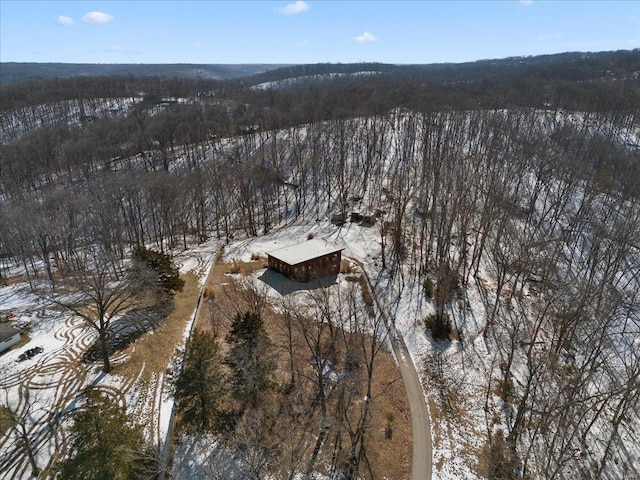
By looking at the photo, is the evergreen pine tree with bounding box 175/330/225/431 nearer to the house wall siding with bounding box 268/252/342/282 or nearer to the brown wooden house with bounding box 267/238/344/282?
the brown wooden house with bounding box 267/238/344/282

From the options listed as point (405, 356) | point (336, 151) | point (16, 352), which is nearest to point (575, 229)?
point (405, 356)

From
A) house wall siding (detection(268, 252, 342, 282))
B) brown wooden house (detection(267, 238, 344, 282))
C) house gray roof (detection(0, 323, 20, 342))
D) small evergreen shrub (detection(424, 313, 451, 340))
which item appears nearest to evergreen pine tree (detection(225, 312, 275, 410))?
brown wooden house (detection(267, 238, 344, 282))

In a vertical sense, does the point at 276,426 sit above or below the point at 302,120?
below

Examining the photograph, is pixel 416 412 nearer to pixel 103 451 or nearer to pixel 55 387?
pixel 103 451

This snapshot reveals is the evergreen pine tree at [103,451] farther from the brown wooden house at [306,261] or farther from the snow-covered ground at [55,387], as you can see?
the brown wooden house at [306,261]

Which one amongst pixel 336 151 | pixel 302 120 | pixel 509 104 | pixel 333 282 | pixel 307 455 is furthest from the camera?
Answer: pixel 509 104

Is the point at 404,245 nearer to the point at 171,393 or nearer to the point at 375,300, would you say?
the point at 375,300

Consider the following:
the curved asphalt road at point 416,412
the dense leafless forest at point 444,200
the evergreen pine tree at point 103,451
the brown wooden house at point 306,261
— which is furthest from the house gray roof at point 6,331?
the curved asphalt road at point 416,412
